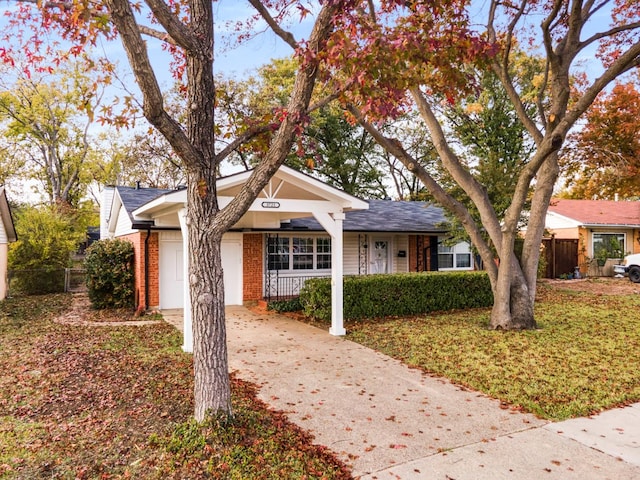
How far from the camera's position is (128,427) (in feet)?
15.1

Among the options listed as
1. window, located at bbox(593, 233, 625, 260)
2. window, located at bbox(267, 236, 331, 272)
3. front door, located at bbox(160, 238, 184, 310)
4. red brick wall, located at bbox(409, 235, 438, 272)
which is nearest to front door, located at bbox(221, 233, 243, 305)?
window, located at bbox(267, 236, 331, 272)

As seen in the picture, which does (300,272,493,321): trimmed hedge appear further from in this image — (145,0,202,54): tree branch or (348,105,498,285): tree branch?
(145,0,202,54): tree branch

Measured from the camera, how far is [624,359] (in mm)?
7473

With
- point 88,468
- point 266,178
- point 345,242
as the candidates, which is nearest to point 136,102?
point 266,178

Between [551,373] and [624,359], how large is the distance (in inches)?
71.1

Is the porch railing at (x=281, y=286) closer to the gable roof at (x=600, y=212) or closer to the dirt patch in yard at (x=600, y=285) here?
the dirt patch in yard at (x=600, y=285)

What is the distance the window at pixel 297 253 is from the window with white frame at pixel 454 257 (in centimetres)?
495

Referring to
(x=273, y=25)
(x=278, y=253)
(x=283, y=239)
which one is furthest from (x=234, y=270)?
(x=273, y=25)

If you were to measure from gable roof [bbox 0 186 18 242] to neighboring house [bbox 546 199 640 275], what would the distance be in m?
23.1

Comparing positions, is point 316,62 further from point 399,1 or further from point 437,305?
point 437,305

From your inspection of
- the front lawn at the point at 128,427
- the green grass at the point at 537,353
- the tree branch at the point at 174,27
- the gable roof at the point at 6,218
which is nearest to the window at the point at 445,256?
the green grass at the point at 537,353

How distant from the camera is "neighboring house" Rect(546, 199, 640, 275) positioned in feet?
74.1

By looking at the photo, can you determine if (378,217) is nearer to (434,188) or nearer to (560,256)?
(434,188)

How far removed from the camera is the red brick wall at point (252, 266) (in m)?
14.3
